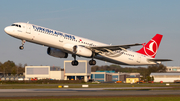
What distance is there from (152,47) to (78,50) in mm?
21411

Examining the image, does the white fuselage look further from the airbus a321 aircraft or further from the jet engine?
the jet engine

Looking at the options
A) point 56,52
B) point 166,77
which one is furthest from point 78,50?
point 166,77

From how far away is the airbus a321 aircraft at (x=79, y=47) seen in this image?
132 ft

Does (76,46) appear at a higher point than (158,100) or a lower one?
higher

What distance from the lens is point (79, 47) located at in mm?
44375

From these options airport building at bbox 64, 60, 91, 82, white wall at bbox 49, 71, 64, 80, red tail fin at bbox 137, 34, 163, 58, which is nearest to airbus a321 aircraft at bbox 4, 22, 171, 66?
red tail fin at bbox 137, 34, 163, 58

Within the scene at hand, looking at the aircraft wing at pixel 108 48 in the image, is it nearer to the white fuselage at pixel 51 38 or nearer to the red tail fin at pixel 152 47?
the white fuselage at pixel 51 38

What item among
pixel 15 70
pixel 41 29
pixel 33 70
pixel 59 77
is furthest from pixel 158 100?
pixel 15 70

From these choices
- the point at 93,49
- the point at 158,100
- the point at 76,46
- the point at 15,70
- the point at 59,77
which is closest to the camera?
the point at 158,100

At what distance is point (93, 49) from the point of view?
46812mm

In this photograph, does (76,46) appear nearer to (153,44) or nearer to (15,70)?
(153,44)

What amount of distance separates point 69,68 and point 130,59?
74422 mm

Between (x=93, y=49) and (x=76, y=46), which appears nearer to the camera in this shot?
(x=76, y=46)

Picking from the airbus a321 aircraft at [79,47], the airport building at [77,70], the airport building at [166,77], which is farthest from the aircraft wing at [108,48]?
the airport building at [166,77]
